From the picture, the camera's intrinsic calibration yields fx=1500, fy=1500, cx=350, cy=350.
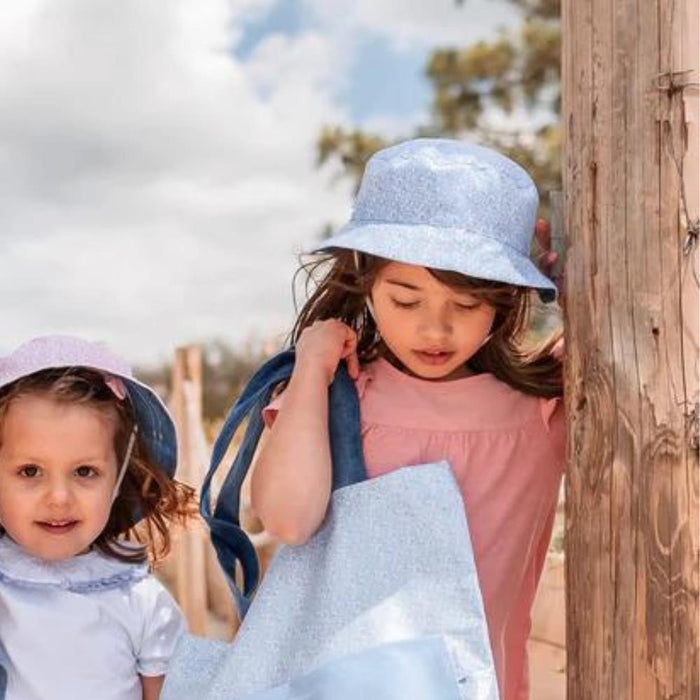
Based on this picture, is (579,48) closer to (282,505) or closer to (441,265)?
(441,265)

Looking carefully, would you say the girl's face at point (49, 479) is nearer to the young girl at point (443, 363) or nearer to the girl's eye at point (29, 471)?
the girl's eye at point (29, 471)

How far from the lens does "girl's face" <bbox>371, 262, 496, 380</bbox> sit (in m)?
2.47

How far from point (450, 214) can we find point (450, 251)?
0.30ft

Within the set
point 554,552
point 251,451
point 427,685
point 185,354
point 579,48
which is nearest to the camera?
point 427,685

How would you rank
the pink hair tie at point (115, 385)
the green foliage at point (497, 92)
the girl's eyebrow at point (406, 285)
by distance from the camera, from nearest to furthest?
the girl's eyebrow at point (406, 285) → the pink hair tie at point (115, 385) → the green foliage at point (497, 92)

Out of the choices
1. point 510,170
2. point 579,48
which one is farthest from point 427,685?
point 579,48

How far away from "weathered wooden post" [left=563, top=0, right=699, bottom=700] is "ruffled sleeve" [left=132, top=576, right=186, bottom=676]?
722mm

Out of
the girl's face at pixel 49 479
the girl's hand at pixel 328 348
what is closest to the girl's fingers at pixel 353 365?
the girl's hand at pixel 328 348

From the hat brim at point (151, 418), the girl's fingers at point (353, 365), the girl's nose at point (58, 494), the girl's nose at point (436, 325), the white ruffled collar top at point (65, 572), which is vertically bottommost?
the white ruffled collar top at point (65, 572)

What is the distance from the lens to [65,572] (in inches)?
104

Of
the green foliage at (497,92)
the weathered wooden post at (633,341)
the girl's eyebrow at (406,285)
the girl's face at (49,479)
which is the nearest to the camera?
the weathered wooden post at (633,341)

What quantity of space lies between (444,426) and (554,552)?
89.0 inches

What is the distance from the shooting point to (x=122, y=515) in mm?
2811

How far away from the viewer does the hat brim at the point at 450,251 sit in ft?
7.95
